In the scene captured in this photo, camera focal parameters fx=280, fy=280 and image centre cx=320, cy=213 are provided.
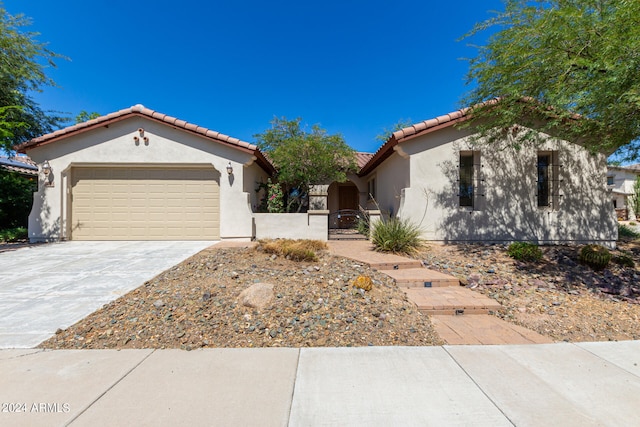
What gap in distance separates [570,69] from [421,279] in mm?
5514

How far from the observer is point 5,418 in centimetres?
219

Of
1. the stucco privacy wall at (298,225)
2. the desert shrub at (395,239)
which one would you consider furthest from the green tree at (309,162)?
the desert shrub at (395,239)

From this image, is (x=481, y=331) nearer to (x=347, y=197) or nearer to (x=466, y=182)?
(x=466, y=182)

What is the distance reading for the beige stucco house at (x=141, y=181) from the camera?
9641 mm

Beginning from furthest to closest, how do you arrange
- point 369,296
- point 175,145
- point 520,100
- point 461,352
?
point 175,145, point 520,100, point 369,296, point 461,352

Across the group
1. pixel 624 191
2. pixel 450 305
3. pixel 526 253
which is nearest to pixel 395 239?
pixel 450 305

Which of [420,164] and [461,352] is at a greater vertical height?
[420,164]

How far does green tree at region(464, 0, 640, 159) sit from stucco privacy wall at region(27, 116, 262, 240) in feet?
25.5

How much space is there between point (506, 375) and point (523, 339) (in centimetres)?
112

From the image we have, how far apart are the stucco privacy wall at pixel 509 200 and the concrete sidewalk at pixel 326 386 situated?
19.2ft

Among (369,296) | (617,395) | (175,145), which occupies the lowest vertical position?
(617,395)

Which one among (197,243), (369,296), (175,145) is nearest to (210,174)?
(175,145)

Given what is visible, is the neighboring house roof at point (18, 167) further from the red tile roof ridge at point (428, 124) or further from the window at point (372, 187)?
the red tile roof ridge at point (428, 124)

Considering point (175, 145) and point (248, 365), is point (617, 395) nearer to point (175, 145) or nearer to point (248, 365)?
point (248, 365)
